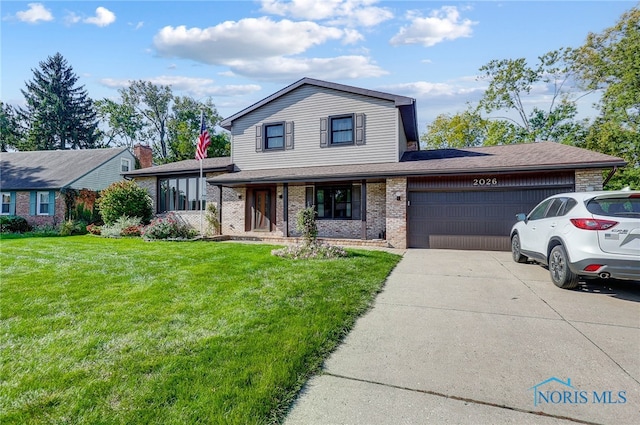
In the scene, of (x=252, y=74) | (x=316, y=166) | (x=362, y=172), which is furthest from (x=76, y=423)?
(x=252, y=74)

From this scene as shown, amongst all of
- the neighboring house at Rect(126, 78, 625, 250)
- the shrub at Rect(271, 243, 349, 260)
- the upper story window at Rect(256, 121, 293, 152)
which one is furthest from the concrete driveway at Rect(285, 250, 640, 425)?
the upper story window at Rect(256, 121, 293, 152)

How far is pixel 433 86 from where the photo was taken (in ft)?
80.0

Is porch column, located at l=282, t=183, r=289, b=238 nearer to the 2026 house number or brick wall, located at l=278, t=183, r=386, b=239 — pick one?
brick wall, located at l=278, t=183, r=386, b=239

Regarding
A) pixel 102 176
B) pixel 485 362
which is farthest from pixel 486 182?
Answer: pixel 102 176

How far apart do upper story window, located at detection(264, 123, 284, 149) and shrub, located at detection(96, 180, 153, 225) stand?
22.1ft

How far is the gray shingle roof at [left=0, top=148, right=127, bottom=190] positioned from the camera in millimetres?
19062

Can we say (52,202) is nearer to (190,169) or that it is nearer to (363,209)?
(190,169)

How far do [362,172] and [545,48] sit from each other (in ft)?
70.5

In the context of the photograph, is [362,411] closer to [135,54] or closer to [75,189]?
[135,54]

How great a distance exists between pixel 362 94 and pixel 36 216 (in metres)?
20.8

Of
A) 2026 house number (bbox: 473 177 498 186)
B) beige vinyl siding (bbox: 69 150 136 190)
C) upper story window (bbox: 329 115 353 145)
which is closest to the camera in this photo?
2026 house number (bbox: 473 177 498 186)

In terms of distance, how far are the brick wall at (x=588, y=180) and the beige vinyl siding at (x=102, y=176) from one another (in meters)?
24.6

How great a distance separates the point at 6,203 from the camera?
19.8 metres

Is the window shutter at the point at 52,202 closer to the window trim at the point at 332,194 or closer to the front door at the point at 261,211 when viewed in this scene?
the front door at the point at 261,211
